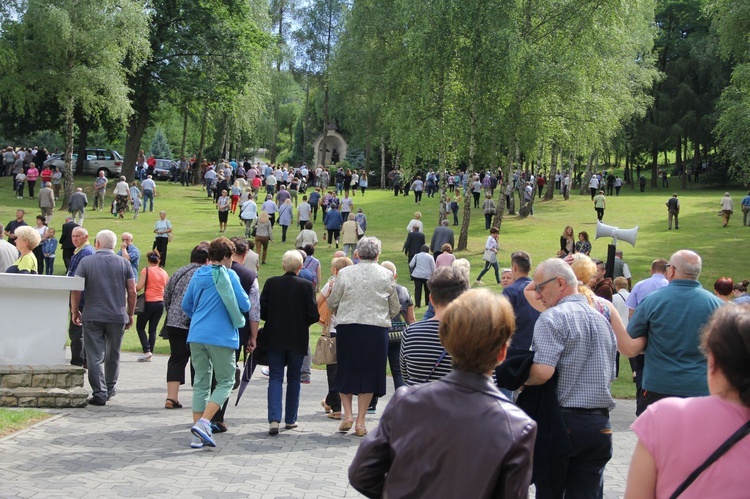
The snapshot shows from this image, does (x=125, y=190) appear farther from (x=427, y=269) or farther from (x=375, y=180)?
(x=375, y=180)

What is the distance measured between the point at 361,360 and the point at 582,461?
3.61 m

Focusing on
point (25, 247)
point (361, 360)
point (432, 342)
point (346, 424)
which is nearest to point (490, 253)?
point (25, 247)

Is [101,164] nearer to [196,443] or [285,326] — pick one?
[285,326]

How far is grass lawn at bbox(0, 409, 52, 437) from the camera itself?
802cm

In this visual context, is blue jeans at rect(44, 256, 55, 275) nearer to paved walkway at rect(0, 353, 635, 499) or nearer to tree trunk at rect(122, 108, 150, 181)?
paved walkway at rect(0, 353, 635, 499)

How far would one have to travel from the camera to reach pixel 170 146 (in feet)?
272

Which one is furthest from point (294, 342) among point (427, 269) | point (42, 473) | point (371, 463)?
point (427, 269)

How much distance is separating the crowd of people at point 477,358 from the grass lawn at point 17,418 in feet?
2.77

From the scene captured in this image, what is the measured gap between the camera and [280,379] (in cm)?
863

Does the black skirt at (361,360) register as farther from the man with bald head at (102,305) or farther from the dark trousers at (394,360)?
the man with bald head at (102,305)

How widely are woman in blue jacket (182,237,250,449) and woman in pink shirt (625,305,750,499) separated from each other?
5.41 meters

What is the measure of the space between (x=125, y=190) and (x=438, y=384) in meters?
31.8

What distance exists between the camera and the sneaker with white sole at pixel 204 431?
762 cm

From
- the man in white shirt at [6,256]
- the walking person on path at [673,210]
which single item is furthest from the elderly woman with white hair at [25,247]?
the walking person on path at [673,210]
